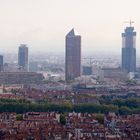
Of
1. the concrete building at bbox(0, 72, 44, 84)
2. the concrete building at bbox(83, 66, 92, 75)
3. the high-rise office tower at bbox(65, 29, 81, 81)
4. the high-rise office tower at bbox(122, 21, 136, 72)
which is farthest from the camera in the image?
the high-rise office tower at bbox(122, 21, 136, 72)

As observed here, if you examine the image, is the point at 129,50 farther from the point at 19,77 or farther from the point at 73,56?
the point at 19,77

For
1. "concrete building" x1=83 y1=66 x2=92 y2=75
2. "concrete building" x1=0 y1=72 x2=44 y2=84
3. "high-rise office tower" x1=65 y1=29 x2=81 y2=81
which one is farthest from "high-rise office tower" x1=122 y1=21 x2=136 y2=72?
"concrete building" x1=0 y1=72 x2=44 y2=84

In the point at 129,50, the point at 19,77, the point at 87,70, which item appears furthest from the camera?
the point at 129,50

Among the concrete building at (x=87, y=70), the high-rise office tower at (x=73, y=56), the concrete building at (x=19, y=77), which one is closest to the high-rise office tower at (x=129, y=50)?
the concrete building at (x=87, y=70)

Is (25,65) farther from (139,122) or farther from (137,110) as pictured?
(139,122)

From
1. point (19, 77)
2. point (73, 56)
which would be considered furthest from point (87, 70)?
point (19, 77)

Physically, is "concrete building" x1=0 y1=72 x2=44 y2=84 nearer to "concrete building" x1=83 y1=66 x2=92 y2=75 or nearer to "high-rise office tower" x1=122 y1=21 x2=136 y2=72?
"concrete building" x1=83 y1=66 x2=92 y2=75

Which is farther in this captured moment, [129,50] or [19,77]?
[129,50]
